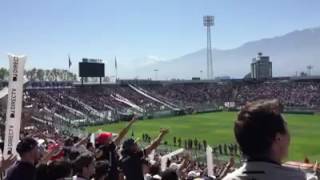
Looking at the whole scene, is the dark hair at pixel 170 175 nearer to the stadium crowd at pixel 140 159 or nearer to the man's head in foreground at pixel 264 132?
the stadium crowd at pixel 140 159

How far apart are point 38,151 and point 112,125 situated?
5593cm

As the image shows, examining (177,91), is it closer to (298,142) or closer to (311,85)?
(311,85)

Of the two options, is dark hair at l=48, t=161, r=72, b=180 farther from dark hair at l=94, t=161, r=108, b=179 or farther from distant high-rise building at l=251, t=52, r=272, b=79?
distant high-rise building at l=251, t=52, r=272, b=79

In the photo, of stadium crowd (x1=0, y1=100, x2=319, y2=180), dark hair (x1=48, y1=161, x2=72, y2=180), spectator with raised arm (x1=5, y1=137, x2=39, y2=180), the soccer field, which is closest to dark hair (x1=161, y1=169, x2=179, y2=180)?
stadium crowd (x1=0, y1=100, x2=319, y2=180)

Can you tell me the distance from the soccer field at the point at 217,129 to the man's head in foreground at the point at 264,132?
3286 centimetres

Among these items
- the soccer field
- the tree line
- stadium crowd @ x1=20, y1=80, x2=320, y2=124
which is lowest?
the soccer field

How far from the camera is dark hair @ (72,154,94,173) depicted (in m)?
5.54

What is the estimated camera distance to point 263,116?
2660 millimetres

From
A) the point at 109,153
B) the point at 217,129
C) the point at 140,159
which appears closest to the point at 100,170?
the point at 140,159

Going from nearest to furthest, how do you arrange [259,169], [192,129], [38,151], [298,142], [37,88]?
1. [259,169]
2. [38,151]
3. [298,142]
4. [192,129]
5. [37,88]

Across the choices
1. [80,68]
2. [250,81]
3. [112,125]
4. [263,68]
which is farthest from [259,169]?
[263,68]

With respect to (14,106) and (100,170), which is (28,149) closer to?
(100,170)

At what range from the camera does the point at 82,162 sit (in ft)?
18.2

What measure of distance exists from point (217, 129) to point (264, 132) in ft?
172
